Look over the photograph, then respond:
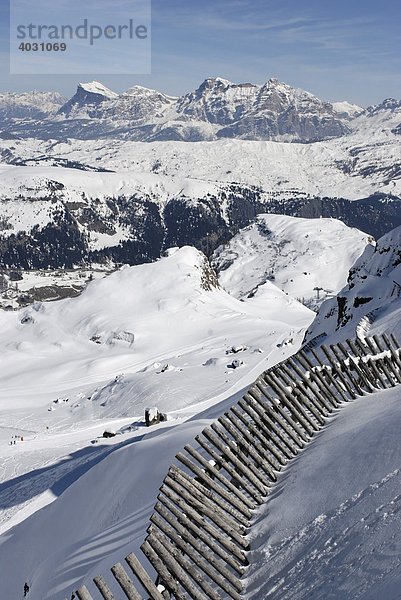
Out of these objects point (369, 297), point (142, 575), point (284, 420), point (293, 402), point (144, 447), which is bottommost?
point (144, 447)

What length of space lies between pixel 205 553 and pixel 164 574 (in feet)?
2.79

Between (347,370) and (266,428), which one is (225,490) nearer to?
(266,428)

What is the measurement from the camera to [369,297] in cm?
2734

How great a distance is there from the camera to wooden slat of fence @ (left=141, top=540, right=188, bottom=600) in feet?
17.5

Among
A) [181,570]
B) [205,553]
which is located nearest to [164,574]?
[181,570]

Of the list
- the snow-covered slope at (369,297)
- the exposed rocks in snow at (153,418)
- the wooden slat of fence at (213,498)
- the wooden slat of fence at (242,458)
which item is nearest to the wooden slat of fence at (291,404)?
the wooden slat of fence at (242,458)

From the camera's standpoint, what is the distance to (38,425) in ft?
144

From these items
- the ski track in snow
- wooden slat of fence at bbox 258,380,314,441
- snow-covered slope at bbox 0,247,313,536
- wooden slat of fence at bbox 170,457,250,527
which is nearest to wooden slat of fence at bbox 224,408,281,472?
wooden slat of fence at bbox 258,380,314,441

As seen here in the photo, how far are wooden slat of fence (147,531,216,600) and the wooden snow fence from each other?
10 mm

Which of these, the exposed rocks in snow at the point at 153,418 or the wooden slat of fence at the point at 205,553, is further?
the exposed rocks in snow at the point at 153,418

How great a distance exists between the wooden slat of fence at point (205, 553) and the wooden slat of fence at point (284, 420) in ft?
10.4

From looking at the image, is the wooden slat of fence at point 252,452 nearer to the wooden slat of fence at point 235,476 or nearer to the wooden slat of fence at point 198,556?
the wooden slat of fence at point 235,476

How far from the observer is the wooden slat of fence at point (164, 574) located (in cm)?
532

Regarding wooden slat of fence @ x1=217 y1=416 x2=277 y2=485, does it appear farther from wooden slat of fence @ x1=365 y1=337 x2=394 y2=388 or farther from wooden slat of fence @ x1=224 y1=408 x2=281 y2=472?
wooden slat of fence @ x1=365 y1=337 x2=394 y2=388
